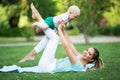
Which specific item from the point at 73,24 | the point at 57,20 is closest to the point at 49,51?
the point at 57,20

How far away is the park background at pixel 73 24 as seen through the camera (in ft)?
23.3

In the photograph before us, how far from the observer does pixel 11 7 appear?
2833 centimetres

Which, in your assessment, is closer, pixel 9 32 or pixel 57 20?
pixel 57 20

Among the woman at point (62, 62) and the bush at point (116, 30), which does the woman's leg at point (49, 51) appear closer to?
the woman at point (62, 62)

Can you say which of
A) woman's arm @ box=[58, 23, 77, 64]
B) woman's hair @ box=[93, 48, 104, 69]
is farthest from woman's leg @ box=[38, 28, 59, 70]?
woman's hair @ box=[93, 48, 104, 69]

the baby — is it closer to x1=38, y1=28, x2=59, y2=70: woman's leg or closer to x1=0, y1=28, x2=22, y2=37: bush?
x1=38, y1=28, x2=59, y2=70: woman's leg

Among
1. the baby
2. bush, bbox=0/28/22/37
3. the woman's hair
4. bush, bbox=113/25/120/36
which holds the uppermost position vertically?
the baby

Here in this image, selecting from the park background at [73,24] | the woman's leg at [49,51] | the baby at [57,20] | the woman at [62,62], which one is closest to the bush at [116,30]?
the park background at [73,24]

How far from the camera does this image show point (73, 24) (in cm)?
2619

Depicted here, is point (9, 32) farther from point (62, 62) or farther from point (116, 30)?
point (62, 62)

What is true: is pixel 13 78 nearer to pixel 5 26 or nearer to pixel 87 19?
pixel 87 19

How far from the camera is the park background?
23.3ft

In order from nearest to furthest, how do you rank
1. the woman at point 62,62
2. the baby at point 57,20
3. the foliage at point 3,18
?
the woman at point 62,62, the baby at point 57,20, the foliage at point 3,18

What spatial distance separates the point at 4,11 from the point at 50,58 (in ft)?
68.8
